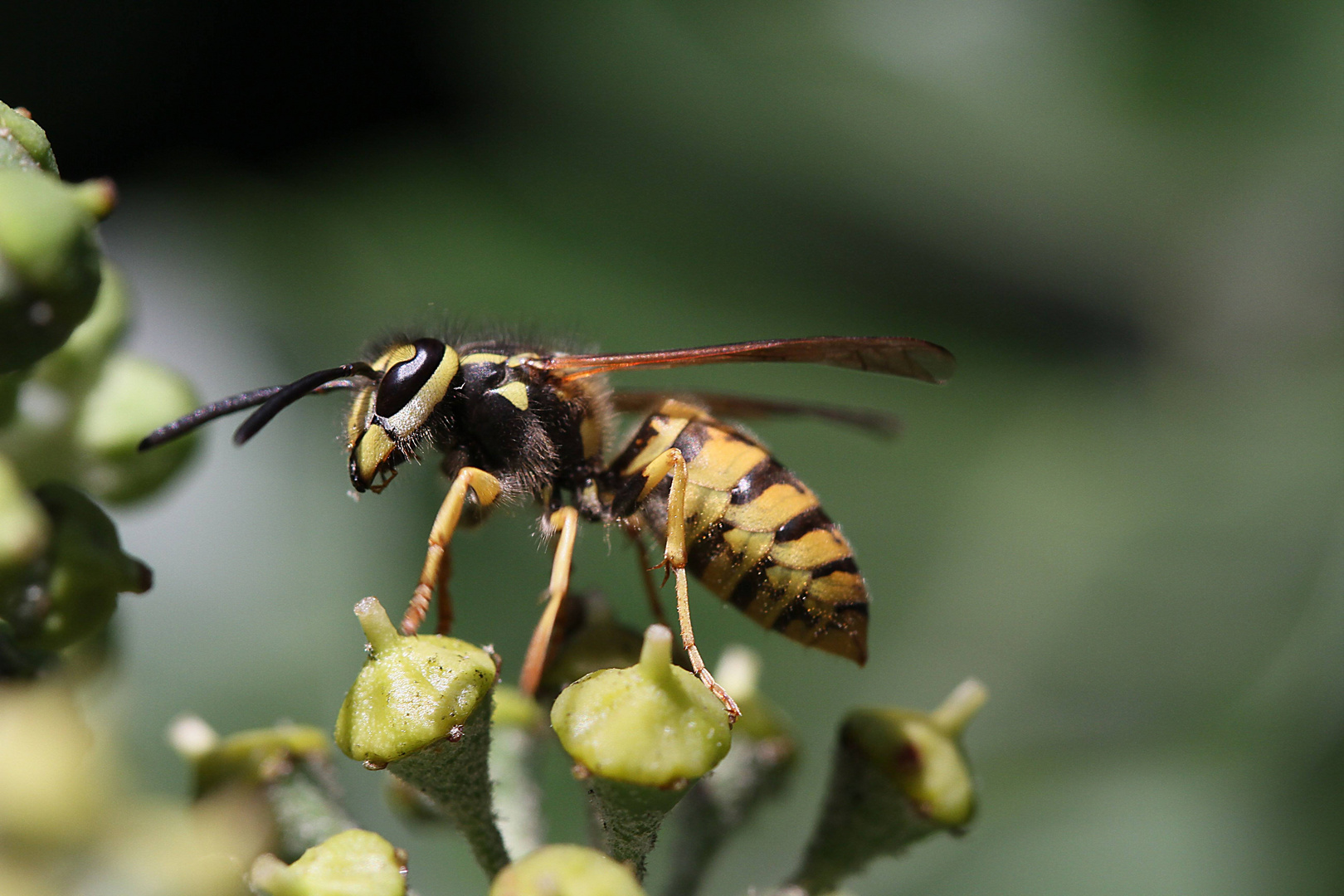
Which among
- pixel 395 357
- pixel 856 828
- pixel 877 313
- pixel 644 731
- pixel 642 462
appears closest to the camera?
pixel 644 731

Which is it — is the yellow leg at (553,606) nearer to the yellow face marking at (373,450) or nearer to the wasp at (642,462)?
the wasp at (642,462)

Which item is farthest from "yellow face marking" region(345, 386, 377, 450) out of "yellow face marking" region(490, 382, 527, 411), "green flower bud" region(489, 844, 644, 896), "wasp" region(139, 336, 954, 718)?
"green flower bud" region(489, 844, 644, 896)

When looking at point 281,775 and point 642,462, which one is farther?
point 642,462

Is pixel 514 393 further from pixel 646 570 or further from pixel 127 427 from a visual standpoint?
pixel 127 427

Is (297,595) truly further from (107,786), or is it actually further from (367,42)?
(367,42)

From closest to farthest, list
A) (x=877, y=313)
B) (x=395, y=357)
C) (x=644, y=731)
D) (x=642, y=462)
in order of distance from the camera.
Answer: (x=644, y=731) → (x=395, y=357) → (x=642, y=462) → (x=877, y=313)

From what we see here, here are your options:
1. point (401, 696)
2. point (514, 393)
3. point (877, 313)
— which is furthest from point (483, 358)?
point (877, 313)

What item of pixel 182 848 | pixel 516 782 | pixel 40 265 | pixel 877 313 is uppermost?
pixel 40 265
